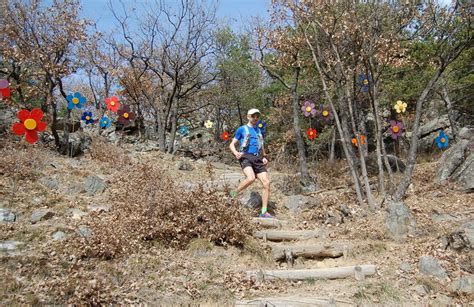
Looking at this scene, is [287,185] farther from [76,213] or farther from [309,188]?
[76,213]

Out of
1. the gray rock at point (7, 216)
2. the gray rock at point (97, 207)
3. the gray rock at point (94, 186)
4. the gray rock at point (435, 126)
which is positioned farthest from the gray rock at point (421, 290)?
the gray rock at point (435, 126)

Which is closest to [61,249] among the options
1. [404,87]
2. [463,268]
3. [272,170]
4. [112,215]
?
[112,215]

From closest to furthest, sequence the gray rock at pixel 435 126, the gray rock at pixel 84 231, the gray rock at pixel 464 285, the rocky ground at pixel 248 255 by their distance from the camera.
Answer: the rocky ground at pixel 248 255 → the gray rock at pixel 464 285 → the gray rock at pixel 84 231 → the gray rock at pixel 435 126

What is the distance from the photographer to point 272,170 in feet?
42.3

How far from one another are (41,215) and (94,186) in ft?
6.09

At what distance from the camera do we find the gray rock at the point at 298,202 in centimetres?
803

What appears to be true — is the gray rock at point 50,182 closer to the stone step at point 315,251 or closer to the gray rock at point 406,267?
the stone step at point 315,251

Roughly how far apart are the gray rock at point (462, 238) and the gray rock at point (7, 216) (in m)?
6.54

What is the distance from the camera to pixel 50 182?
782 cm

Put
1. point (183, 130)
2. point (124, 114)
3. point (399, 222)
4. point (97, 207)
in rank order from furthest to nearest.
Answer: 1. point (183, 130)
2. point (124, 114)
3. point (97, 207)
4. point (399, 222)

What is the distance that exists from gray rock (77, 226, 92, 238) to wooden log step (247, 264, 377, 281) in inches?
92.6

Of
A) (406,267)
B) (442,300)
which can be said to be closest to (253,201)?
(406,267)

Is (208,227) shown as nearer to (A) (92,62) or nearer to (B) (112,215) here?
(B) (112,215)

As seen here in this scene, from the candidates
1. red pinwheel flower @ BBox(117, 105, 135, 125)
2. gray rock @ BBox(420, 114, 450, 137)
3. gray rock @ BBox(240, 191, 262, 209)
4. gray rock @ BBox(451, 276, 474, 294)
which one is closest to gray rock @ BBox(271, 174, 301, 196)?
gray rock @ BBox(240, 191, 262, 209)
